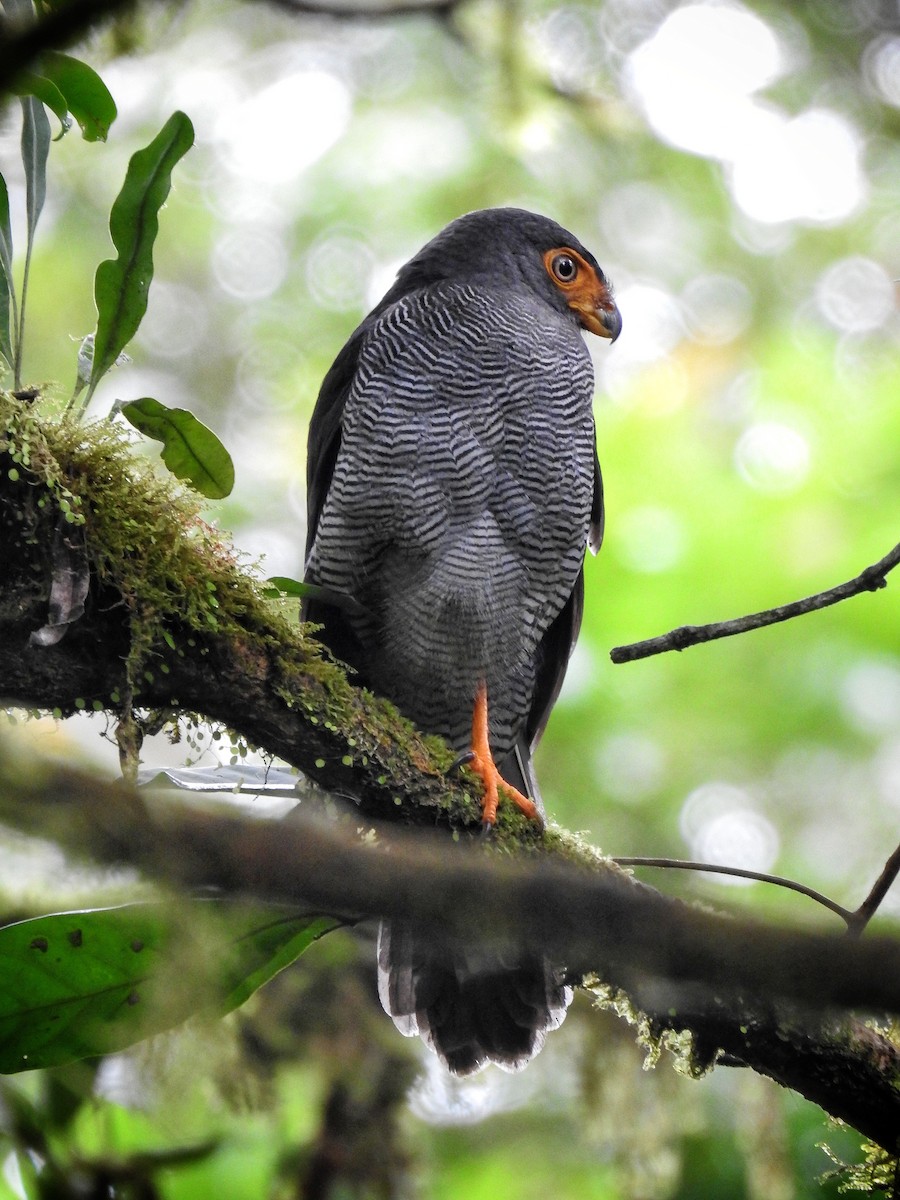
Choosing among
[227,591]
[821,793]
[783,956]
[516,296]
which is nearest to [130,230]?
[227,591]

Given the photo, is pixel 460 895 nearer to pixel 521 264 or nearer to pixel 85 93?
pixel 85 93

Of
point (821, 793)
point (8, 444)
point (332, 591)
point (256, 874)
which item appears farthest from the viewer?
point (821, 793)

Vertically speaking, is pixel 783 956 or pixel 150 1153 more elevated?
pixel 783 956

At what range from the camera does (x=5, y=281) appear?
261 centimetres

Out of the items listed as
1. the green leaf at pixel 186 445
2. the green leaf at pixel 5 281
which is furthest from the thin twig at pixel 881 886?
the green leaf at pixel 5 281

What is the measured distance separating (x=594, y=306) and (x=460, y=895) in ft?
11.6

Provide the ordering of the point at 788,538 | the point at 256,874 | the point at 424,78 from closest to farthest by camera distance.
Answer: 1. the point at 256,874
2. the point at 788,538
3. the point at 424,78

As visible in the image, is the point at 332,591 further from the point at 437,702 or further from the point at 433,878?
the point at 433,878

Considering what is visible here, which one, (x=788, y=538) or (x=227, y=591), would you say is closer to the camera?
(x=227, y=591)

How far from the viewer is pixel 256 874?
0.78 meters

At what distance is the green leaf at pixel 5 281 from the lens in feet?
8.34

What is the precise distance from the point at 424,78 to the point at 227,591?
787 cm

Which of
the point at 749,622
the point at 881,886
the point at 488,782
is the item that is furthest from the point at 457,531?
A: the point at 881,886

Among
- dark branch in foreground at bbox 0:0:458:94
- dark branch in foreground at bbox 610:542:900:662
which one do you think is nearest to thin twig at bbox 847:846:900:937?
dark branch in foreground at bbox 610:542:900:662
